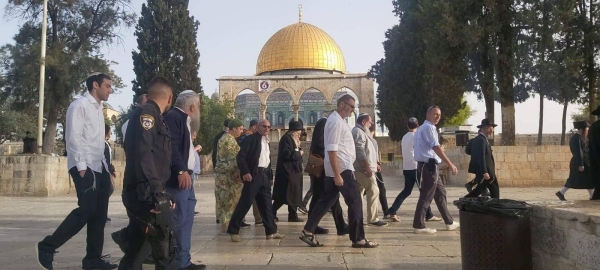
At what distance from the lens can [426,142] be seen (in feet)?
21.2

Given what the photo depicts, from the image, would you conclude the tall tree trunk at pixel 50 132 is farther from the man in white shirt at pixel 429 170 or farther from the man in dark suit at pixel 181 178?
the man in dark suit at pixel 181 178

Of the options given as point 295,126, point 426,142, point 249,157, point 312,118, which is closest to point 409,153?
point 426,142

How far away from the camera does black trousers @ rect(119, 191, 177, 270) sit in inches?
130

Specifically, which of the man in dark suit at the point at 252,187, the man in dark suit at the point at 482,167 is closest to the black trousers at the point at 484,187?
the man in dark suit at the point at 482,167

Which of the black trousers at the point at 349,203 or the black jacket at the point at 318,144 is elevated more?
the black jacket at the point at 318,144

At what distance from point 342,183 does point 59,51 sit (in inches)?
809

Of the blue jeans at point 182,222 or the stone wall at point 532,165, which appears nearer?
the blue jeans at point 182,222

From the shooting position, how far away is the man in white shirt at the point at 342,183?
5.18 meters

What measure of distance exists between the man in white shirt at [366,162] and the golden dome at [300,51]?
1798 inches

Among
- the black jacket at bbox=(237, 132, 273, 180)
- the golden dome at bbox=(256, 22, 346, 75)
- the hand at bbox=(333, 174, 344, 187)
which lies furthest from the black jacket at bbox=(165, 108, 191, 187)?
the golden dome at bbox=(256, 22, 346, 75)

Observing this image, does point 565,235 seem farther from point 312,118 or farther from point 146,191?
point 312,118

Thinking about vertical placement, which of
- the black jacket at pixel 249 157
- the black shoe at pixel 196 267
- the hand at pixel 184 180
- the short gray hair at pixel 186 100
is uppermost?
the short gray hair at pixel 186 100

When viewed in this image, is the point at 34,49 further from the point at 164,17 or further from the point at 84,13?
the point at 164,17

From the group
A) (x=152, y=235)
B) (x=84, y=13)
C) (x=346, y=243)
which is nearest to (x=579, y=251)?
(x=152, y=235)
